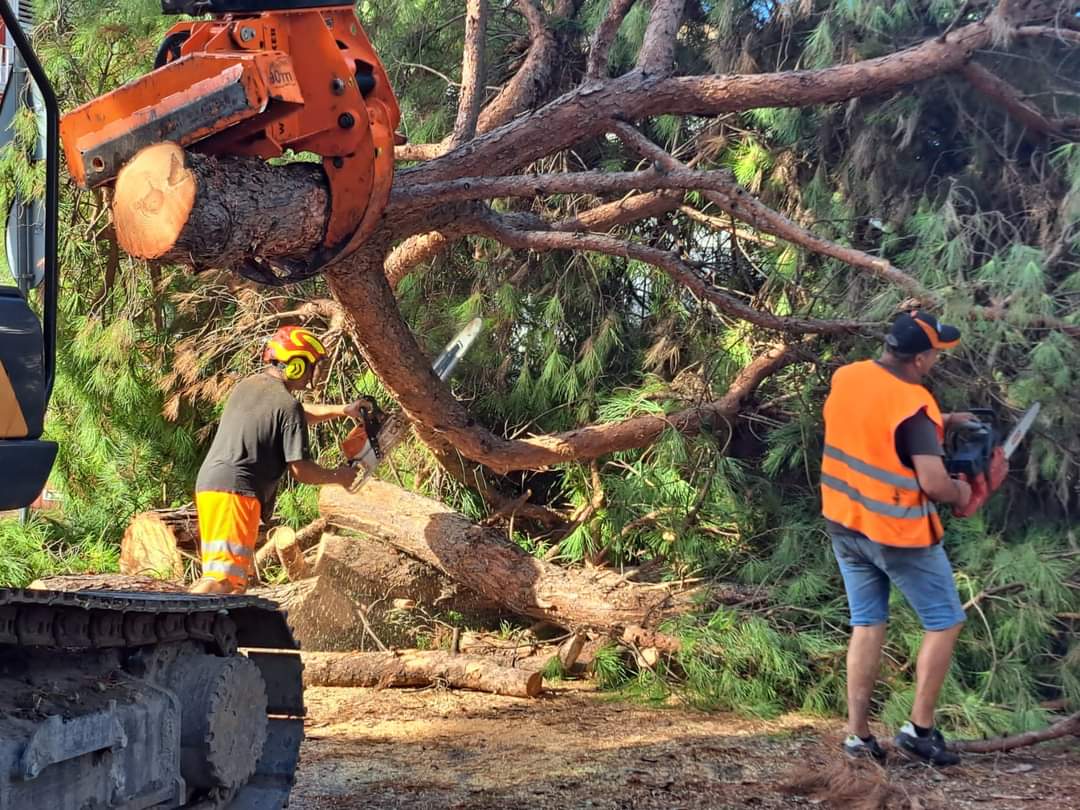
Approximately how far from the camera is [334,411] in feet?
19.0

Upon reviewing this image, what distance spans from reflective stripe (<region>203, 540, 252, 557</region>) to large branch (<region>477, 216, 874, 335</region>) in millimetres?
1925

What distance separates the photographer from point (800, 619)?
5.21 m

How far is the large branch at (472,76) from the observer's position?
17.0 ft

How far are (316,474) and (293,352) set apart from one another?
0.63 metres

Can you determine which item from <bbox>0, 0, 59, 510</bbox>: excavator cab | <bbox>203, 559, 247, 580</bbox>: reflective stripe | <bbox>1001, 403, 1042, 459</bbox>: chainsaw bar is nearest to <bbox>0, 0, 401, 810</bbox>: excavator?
<bbox>0, 0, 59, 510</bbox>: excavator cab

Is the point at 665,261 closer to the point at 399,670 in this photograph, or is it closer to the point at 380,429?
the point at 380,429

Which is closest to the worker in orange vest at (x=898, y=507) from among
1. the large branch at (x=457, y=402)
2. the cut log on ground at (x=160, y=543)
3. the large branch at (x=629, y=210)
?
the large branch at (x=457, y=402)

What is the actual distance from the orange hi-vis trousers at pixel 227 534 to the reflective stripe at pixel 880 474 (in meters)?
2.83

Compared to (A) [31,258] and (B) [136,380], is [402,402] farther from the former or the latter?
(A) [31,258]

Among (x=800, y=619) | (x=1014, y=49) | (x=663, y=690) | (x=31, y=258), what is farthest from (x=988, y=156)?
(x=31, y=258)

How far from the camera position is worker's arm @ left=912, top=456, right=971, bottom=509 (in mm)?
3814

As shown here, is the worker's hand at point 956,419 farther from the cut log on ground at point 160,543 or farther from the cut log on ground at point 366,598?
the cut log on ground at point 160,543

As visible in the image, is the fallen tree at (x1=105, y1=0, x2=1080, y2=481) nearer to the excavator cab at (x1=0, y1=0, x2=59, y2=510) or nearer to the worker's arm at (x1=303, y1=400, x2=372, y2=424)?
the worker's arm at (x1=303, y1=400, x2=372, y2=424)

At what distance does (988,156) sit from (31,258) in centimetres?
466
